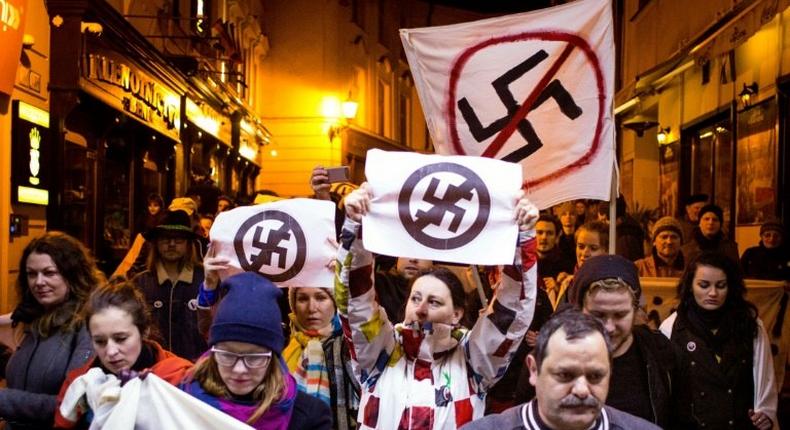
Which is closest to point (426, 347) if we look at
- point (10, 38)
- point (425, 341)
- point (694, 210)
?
point (425, 341)

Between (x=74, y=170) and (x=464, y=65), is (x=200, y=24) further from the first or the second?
(x=464, y=65)

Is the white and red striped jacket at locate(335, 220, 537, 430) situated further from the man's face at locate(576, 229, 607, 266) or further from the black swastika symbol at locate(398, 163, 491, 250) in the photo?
the man's face at locate(576, 229, 607, 266)

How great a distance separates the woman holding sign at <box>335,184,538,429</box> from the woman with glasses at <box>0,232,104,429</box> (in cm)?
121

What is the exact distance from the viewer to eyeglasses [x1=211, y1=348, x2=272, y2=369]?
3.13m

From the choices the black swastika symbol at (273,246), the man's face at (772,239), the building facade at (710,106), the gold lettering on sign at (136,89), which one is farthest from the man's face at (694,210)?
the gold lettering on sign at (136,89)

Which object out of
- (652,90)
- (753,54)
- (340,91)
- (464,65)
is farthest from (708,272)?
(340,91)

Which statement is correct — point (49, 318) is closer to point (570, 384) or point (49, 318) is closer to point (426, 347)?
point (426, 347)

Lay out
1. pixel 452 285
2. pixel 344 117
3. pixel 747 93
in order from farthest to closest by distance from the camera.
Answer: pixel 344 117 → pixel 747 93 → pixel 452 285

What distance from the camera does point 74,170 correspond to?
416 inches

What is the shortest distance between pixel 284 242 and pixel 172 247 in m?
1.51

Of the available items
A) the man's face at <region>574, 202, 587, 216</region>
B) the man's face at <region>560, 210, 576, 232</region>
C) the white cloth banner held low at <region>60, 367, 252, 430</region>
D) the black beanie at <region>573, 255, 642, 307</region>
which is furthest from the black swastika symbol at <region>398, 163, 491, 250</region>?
the man's face at <region>574, 202, 587, 216</region>

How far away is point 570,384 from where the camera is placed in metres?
2.84

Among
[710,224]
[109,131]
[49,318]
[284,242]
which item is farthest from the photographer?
[109,131]

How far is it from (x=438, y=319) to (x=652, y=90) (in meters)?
12.4
